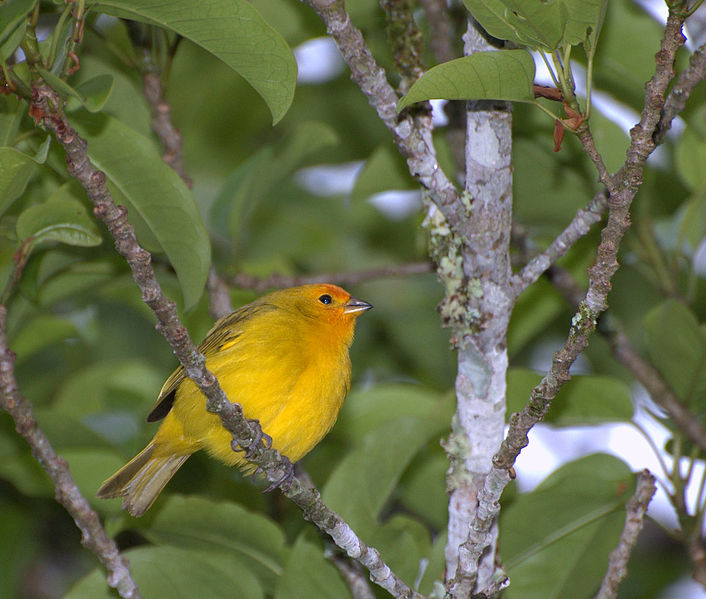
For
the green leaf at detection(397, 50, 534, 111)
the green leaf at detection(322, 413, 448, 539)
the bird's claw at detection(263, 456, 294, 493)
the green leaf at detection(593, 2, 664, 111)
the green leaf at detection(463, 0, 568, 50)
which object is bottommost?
the green leaf at detection(322, 413, 448, 539)

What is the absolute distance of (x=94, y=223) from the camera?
151 inches

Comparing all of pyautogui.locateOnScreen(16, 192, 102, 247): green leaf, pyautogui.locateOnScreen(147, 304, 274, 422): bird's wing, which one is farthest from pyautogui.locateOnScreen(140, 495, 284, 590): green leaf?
pyautogui.locateOnScreen(16, 192, 102, 247): green leaf

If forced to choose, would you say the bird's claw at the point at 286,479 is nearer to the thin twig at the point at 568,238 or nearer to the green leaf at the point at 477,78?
the thin twig at the point at 568,238

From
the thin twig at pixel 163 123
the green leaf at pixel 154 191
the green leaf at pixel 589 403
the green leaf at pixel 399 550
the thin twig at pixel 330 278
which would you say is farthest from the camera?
the thin twig at pixel 330 278

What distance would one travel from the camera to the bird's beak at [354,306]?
4.69 meters

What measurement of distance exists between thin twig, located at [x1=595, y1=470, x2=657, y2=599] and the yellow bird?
1.38 metres

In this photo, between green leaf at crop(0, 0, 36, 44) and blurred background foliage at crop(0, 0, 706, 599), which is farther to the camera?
blurred background foliage at crop(0, 0, 706, 599)

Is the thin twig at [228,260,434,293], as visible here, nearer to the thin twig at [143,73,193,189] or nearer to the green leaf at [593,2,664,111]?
the thin twig at [143,73,193,189]

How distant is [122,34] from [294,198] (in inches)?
61.9

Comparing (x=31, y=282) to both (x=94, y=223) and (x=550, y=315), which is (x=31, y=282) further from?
(x=550, y=315)

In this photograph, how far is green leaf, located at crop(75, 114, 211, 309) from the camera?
140 inches

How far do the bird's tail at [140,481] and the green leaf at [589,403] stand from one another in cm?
169

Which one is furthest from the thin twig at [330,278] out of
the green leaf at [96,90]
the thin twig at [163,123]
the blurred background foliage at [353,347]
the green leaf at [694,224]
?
the green leaf at [96,90]

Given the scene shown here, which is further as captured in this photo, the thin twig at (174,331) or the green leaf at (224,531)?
the green leaf at (224,531)
